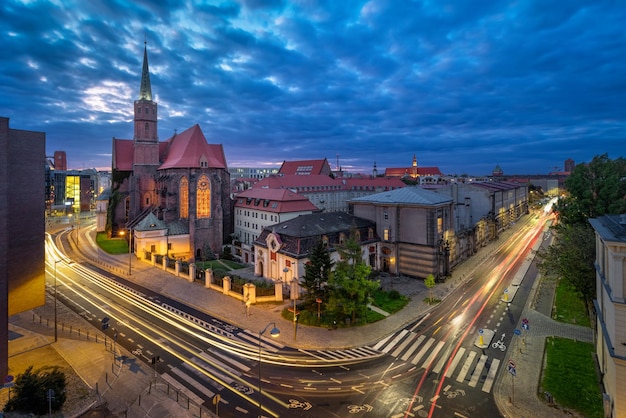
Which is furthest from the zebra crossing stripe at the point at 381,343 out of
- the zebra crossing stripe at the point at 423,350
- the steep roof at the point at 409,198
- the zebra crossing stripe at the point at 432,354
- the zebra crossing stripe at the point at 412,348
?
the steep roof at the point at 409,198

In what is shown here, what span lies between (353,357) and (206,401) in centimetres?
1113

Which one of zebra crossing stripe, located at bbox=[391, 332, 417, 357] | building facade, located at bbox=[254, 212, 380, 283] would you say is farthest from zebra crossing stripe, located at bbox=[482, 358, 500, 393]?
building facade, located at bbox=[254, 212, 380, 283]

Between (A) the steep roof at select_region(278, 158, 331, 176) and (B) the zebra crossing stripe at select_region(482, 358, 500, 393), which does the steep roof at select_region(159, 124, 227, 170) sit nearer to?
(A) the steep roof at select_region(278, 158, 331, 176)

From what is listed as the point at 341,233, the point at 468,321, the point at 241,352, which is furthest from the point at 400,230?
the point at 241,352

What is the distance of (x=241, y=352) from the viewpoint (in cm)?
2666

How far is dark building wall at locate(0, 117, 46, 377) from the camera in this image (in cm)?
2672

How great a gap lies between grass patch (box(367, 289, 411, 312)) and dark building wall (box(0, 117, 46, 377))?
32.2m

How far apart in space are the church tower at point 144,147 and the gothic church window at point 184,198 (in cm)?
1116

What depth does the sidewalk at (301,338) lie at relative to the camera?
2002cm

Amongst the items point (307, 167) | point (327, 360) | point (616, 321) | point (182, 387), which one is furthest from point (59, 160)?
point (616, 321)

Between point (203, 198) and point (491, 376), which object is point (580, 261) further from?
point (203, 198)

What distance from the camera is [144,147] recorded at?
72.5 m

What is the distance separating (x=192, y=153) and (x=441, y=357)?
188ft

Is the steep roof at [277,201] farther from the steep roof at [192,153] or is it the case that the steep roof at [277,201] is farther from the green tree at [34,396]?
the green tree at [34,396]
